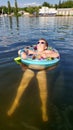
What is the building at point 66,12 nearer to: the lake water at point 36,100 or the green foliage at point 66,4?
the green foliage at point 66,4

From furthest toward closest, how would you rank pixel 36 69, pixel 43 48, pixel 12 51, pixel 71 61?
pixel 12 51 → pixel 71 61 → pixel 43 48 → pixel 36 69

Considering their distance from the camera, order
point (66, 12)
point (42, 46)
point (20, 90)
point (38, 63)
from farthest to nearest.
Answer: point (66, 12) → point (42, 46) → point (38, 63) → point (20, 90)

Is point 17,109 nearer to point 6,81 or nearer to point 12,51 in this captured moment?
point 6,81

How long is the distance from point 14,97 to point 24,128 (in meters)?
1.80

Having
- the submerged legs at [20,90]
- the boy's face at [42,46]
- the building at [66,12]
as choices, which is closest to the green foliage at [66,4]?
the building at [66,12]

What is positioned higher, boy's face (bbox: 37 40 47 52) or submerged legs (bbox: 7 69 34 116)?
boy's face (bbox: 37 40 47 52)

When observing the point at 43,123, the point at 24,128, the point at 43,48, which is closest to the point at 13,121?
the point at 24,128

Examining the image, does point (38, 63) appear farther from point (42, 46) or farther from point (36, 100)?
point (36, 100)

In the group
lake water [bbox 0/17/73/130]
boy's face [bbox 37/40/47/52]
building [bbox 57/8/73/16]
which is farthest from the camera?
building [bbox 57/8/73/16]

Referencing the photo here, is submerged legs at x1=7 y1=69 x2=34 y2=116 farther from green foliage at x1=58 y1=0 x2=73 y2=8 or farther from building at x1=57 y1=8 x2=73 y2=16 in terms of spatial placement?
green foliage at x1=58 y1=0 x2=73 y2=8

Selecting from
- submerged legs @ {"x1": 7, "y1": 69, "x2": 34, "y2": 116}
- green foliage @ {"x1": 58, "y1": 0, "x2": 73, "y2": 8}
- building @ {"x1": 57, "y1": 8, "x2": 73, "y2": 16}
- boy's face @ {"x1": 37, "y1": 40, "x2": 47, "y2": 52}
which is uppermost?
boy's face @ {"x1": 37, "y1": 40, "x2": 47, "y2": 52}

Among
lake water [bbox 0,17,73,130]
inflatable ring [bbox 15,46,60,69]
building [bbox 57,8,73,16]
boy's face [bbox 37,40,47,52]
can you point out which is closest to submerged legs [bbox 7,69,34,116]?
lake water [bbox 0,17,73,130]

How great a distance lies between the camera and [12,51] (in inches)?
595

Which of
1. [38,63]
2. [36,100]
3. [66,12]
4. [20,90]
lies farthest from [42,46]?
[66,12]
